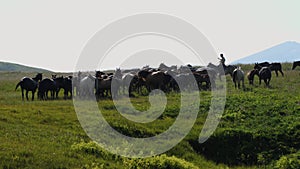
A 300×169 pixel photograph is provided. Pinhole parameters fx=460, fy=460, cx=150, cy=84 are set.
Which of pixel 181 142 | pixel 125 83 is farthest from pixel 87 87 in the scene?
pixel 181 142

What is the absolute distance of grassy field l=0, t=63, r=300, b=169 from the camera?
16359 mm

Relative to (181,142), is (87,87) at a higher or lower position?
higher

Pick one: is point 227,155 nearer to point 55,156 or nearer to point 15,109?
point 55,156

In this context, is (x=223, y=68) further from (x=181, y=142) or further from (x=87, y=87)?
(x=181, y=142)

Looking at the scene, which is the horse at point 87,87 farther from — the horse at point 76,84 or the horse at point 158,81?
the horse at point 158,81

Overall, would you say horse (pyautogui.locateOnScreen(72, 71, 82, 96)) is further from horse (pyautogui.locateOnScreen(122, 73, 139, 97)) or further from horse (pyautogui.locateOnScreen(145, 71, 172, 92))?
horse (pyautogui.locateOnScreen(145, 71, 172, 92))

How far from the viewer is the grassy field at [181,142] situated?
1636 cm

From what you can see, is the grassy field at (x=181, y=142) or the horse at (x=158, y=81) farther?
the horse at (x=158, y=81)

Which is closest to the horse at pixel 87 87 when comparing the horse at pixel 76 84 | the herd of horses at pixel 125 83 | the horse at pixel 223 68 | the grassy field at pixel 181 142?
the herd of horses at pixel 125 83

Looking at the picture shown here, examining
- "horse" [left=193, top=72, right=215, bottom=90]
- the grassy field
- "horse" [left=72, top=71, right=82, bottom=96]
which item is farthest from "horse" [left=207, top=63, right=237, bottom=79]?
"horse" [left=72, top=71, right=82, bottom=96]

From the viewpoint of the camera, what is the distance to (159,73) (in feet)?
123

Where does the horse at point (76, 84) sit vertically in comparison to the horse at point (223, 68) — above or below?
below

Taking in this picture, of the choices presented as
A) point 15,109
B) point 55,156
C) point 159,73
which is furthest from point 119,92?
point 55,156

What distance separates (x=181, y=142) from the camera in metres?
22.0
